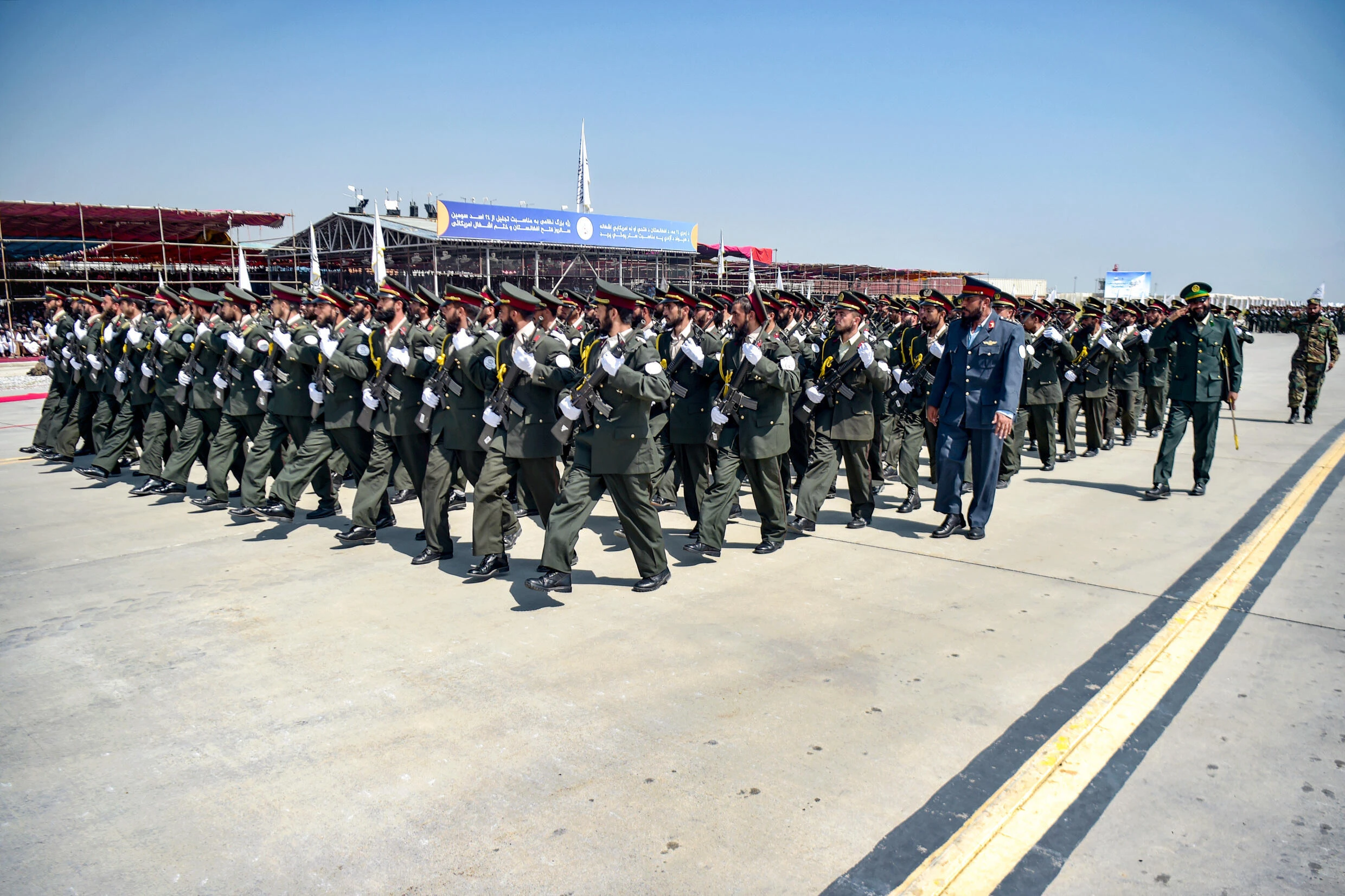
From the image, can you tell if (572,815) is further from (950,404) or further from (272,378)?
(272,378)

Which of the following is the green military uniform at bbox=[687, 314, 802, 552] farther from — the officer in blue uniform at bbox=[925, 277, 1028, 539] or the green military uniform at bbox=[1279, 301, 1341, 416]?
the green military uniform at bbox=[1279, 301, 1341, 416]

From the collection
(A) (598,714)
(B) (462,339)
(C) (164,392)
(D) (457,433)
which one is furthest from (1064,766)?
(C) (164,392)

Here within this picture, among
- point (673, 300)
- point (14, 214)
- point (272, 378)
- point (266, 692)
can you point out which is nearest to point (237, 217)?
point (14, 214)

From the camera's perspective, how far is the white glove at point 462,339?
18.8 feet

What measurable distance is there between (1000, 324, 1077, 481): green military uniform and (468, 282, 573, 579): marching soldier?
5663 mm

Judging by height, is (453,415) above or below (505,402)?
below

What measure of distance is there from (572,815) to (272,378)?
5.47 m

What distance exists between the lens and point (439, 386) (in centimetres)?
593

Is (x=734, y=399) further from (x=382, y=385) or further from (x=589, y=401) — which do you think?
(x=382, y=385)

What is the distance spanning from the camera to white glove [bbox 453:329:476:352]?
5.73 meters

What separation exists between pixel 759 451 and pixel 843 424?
95cm

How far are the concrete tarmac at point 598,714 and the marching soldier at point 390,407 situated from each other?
0.37 metres

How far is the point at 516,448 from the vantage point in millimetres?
5469

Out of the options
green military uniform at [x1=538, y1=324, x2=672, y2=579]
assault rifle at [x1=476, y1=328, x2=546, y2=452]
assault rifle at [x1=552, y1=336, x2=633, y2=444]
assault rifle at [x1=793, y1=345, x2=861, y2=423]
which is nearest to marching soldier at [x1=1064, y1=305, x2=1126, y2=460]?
assault rifle at [x1=793, y1=345, x2=861, y2=423]
